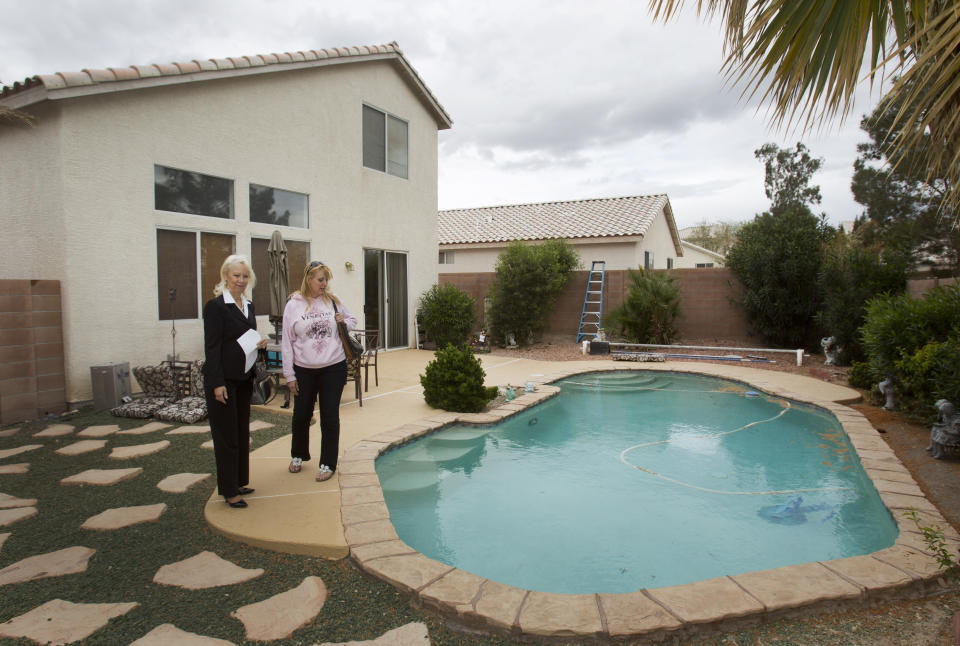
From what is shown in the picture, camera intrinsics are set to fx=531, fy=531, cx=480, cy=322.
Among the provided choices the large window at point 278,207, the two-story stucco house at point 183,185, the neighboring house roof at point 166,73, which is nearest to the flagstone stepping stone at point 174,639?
the two-story stucco house at point 183,185

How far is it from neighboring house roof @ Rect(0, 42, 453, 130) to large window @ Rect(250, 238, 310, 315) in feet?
8.12

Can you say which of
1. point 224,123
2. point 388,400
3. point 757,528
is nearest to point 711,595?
point 757,528

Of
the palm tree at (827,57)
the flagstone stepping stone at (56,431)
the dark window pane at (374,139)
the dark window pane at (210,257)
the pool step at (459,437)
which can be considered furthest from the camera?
the dark window pane at (374,139)

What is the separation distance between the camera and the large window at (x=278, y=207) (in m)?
8.57

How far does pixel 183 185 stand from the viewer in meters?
7.46

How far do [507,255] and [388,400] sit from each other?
6659 millimetres

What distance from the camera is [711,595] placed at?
256 cm

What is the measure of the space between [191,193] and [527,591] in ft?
24.0

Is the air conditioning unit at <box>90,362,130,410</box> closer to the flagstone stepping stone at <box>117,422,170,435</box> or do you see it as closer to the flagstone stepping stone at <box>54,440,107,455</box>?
the flagstone stepping stone at <box>117,422,170,435</box>

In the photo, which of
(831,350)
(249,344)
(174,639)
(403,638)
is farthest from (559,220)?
(174,639)

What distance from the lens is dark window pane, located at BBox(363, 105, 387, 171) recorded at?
35.5 feet

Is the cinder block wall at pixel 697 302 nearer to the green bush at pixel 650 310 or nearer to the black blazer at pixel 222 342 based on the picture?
the green bush at pixel 650 310

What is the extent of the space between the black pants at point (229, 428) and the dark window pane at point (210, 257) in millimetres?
4632

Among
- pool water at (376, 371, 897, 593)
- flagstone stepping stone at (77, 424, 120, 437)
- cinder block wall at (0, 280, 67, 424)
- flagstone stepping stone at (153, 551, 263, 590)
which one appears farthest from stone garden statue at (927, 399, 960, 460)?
cinder block wall at (0, 280, 67, 424)
